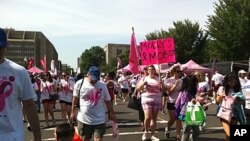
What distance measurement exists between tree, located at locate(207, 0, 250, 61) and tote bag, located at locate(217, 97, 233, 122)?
109ft

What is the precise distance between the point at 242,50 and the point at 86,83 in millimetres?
35046

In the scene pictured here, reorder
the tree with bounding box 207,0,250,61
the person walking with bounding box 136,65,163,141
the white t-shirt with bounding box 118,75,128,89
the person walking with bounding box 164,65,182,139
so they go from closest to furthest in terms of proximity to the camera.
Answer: the person walking with bounding box 136,65,163,141, the person walking with bounding box 164,65,182,139, the white t-shirt with bounding box 118,75,128,89, the tree with bounding box 207,0,250,61

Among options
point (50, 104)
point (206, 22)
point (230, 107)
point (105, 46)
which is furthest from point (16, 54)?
point (230, 107)

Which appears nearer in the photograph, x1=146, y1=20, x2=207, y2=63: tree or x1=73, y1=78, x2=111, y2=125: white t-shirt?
x1=73, y1=78, x2=111, y2=125: white t-shirt

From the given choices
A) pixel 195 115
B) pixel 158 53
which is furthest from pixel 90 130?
pixel 158 53

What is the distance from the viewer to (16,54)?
112 metres

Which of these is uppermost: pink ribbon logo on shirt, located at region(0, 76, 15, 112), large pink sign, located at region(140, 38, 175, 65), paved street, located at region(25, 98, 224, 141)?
large pink sign, located at region(140, 38, 175, 65)

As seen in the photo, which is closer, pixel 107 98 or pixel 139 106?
pixel 107 98

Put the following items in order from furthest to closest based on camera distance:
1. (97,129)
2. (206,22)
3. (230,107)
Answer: (206,22), (230,107), (97,129)

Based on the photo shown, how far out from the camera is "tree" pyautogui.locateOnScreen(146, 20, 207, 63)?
184ft

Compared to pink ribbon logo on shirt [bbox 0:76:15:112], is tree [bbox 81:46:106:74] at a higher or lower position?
higher

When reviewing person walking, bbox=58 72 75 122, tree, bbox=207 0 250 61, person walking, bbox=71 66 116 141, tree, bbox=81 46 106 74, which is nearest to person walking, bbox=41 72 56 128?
person walking, bbox=58 72 75 122

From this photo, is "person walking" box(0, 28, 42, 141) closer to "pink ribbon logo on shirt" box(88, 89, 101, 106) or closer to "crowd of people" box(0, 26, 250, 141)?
"crowd of people" box(0, 26, 250, 141)

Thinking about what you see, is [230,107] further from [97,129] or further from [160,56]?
[160,56]
